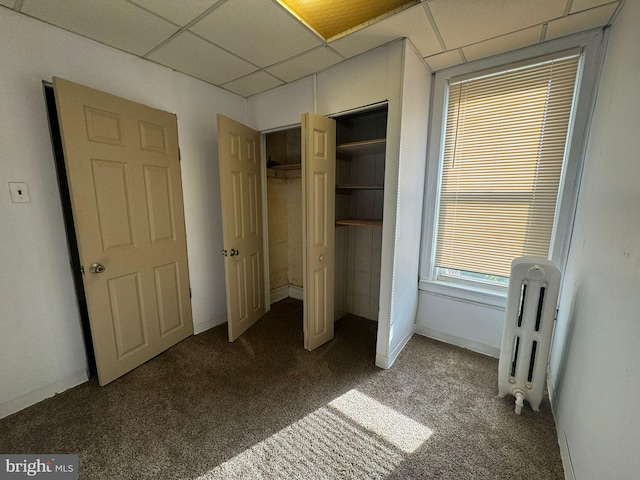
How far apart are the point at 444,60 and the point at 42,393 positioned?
12.5 ft

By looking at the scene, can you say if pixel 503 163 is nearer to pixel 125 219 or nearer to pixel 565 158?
pixel 565 158

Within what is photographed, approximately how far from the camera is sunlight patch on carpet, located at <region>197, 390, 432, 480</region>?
130 cm

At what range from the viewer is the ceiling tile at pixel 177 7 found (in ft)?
4.61

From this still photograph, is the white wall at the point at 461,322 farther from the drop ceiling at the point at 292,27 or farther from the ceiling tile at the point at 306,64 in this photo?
the ceiling tile at the point at 306,64

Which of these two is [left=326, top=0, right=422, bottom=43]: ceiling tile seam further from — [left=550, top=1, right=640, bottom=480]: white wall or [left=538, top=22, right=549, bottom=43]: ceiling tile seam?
[left=550, top=1, right=640, bottom=480]: white wall

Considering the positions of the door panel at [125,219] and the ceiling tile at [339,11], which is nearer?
the ceiling tile at [339,11]

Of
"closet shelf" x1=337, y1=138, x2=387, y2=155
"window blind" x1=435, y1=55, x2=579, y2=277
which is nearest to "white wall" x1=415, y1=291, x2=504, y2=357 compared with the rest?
"window blind" x1=435, y1=55, x2=579, y2=277

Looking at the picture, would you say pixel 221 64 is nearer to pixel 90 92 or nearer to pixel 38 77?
pixel 90 92

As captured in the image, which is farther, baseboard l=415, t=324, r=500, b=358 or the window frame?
baseboard l=415, t=324, r=500, b=358

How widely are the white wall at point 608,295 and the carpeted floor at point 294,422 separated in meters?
0.36

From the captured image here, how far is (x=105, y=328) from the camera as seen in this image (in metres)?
1.84

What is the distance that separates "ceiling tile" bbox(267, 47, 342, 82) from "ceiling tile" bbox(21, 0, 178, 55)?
2.62ft

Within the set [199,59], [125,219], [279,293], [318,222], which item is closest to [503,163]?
[318,222]

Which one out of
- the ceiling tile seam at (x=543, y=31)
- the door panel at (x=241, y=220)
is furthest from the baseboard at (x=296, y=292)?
the ceiling tile seam at (x=543, y=31)
